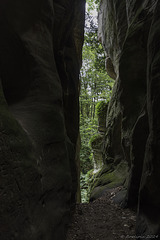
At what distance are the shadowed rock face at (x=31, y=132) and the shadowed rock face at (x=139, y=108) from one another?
168 cm

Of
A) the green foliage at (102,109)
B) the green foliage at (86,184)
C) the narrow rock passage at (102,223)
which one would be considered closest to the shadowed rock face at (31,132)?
the narrow rock passage at (102,223)

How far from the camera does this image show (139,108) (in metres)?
6.10

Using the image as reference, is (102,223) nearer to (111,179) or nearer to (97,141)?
(111,179)

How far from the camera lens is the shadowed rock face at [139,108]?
331cm

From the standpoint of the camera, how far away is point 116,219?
4645 millimetres

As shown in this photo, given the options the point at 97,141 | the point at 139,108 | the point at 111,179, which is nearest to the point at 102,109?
the point at 97,141

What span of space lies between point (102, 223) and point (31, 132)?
124 inches

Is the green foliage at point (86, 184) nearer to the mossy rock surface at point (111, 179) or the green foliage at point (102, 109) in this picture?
the mossy rock surface at point (111, 179)

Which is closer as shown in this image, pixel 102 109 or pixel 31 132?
pixel 31 132

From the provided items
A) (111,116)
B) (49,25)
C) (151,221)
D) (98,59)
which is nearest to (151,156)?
(151,221)

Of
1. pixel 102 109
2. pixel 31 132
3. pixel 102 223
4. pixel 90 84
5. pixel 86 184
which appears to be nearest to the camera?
pixel 31 132

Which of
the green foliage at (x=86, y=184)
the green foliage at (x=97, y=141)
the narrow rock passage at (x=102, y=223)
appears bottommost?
the green foliage at (x=86, y=184)

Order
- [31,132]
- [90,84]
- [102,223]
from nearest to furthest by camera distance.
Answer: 1. [31,132]
2. [102,223]
3. [90,84]

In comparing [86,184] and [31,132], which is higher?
[31,132]
